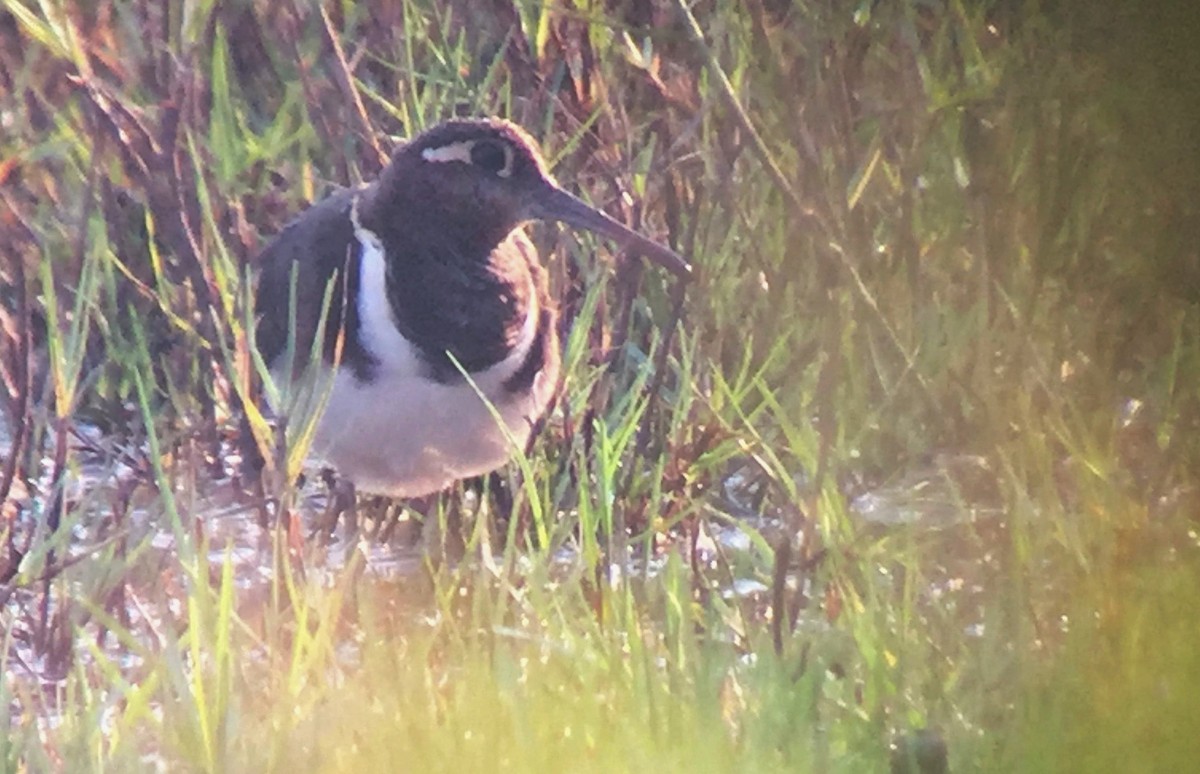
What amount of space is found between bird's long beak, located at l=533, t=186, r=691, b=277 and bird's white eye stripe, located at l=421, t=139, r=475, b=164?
67mm

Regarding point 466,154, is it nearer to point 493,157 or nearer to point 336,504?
point 493,157

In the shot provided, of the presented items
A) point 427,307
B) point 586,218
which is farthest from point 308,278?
point 586,218

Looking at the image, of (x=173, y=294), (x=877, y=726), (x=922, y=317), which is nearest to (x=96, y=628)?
(x=173, y=294)

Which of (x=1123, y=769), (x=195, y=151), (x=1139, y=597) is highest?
(x=195, y=151)

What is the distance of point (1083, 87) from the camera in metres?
1.20

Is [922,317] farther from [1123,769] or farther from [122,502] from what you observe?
[122,502]

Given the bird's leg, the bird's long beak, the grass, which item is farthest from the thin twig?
the bird's leg

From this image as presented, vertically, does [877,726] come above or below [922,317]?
below

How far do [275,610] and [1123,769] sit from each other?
649 millimetres

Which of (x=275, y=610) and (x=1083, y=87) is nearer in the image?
(x=275, y=610)

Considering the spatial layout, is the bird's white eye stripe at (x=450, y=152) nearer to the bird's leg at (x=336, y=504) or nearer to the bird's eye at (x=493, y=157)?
the bird's eye at (x=493, y=157)

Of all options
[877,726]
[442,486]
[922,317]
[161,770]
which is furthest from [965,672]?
[161,770]

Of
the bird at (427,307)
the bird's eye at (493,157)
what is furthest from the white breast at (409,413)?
the bird's eye at (493,157)

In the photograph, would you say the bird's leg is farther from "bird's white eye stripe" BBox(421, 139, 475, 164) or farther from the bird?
"bird's white eye stripe" BBox(421, 139, 475, 164)
